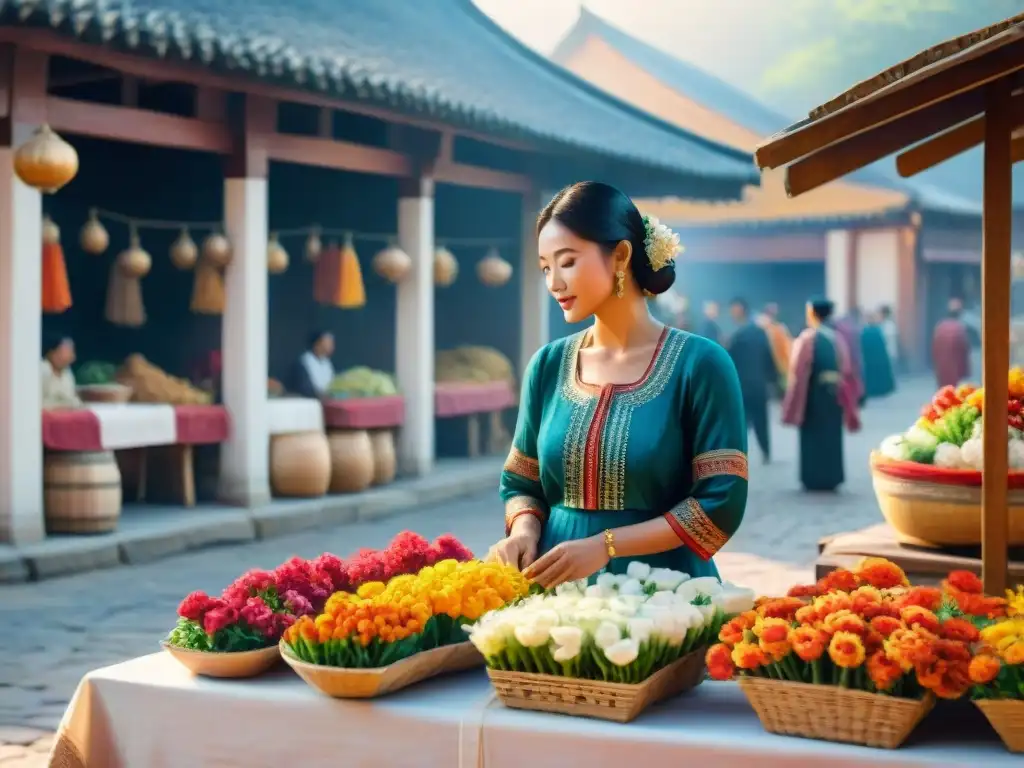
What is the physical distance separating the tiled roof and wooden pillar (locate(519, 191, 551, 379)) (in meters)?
1.06

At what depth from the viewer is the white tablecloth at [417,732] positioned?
2797 mm

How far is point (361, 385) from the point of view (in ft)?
43.1

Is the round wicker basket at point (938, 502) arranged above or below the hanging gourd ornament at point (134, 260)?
below

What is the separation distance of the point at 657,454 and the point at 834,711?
84cm

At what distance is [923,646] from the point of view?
2.77 metres

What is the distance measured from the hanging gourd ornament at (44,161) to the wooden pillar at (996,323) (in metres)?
6.04

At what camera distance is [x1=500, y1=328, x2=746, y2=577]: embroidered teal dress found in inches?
134

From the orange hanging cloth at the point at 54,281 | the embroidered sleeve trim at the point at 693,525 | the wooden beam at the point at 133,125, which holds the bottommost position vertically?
the embroidered sleeve trim at the point at 693,525

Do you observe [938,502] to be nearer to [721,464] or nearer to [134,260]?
[721,464]

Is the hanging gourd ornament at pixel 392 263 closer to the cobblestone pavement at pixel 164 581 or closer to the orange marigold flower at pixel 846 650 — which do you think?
the cobblestone pavement at pixel 164 581

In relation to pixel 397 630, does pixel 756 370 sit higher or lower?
higher

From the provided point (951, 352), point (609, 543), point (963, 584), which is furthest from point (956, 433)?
point (951, 352)

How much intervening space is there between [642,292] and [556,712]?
1.07 m

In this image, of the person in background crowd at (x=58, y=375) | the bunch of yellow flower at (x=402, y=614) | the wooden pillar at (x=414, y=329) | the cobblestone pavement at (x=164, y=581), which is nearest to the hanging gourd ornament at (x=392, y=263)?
the wooden pillar at (x=414, y=329)
